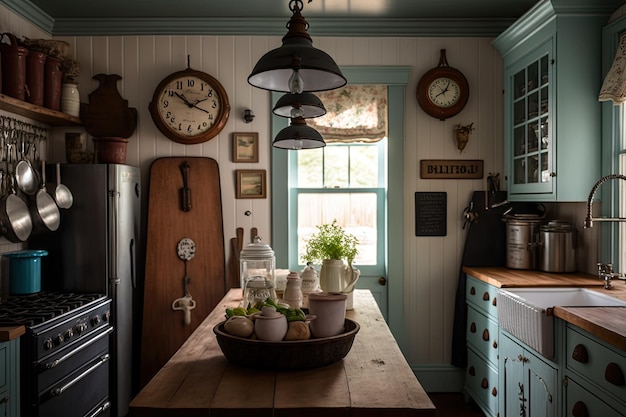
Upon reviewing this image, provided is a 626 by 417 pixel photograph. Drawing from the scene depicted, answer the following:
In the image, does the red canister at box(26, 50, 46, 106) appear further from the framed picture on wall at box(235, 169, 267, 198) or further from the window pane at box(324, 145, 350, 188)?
the window pane at box(324, 145, 350, 188)

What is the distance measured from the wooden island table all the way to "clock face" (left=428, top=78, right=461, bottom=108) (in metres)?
2.41

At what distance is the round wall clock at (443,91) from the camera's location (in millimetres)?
3875

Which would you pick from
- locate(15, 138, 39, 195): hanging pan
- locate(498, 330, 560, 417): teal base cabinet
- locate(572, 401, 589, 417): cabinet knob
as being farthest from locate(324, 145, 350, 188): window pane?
locate(572, 401, 589, 417): cabinet knob

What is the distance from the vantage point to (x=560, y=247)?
11.0 feet

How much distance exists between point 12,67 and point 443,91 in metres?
2.80

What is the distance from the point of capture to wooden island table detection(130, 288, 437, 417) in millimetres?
1408

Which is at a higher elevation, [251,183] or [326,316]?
[251,183]

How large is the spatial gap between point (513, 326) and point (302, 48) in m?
1.94

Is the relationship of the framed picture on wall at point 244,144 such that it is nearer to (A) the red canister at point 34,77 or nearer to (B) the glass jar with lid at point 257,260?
(B) the glass jar with lid at point 257,260

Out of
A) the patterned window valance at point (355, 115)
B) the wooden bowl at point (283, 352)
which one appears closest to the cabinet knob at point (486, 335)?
the patterned window valance at point (355, 115)

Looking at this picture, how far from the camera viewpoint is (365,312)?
257cm

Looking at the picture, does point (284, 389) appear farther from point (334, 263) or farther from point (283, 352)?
point (334, 263)

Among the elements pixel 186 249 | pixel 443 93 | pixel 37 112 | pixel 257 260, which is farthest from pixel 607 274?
pixel 37 112

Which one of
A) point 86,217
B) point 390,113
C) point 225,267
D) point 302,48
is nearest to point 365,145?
point 390,113
